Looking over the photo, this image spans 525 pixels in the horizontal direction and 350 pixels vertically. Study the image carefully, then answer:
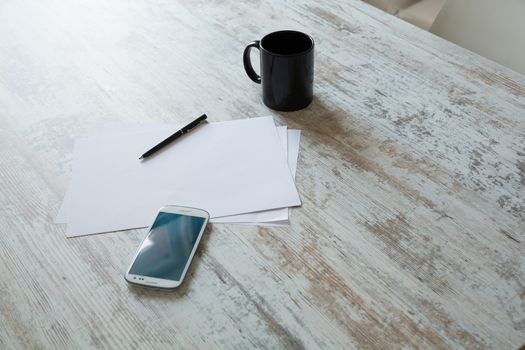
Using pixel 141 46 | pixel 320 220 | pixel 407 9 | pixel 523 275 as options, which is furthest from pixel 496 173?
pixel 407 9

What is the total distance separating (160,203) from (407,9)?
63.9 inches

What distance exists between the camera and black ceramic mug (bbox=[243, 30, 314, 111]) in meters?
0.78

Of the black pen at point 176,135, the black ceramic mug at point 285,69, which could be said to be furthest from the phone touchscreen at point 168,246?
the black ceramic mug at point 285,69

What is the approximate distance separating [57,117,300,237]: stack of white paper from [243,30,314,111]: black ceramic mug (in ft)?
0.16

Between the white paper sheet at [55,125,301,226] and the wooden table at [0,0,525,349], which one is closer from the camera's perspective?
the wooden table at [0,0,525,349]

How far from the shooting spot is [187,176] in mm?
735

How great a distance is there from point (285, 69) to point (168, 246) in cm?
36

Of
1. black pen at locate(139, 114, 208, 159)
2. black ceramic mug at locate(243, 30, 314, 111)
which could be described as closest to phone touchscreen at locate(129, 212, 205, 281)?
black pen at locate(139, 114, 208, 159)

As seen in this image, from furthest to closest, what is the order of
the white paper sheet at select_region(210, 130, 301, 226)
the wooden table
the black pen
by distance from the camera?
the black pen → the white paper sheet at select_region(210, 130, 301, 226) → the wooden table

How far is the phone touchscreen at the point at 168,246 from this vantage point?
600 millimetres

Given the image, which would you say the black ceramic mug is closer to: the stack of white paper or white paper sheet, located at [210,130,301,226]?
the stack of white paper

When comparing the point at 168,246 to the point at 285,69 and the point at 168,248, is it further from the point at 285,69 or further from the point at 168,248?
the point at 285,69

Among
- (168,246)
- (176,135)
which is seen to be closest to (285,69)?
(176,135)

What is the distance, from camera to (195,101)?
88 cm
